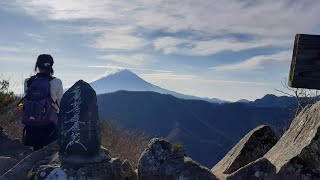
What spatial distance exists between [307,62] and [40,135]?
524 centimetres

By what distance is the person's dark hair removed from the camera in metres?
7.46

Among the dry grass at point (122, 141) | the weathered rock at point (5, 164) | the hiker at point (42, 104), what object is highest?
the hiker at point (42, 104)

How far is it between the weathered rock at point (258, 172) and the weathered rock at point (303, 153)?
10cm

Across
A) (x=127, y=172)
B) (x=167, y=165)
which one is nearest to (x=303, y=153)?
(x=167, y=165)

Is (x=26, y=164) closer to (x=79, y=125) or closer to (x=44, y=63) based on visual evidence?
(x=79, y=125)

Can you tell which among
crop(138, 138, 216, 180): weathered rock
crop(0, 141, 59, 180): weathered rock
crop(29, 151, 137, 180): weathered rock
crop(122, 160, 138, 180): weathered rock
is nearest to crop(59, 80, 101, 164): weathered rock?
crop(29, 151, 137, 180): weathered rock

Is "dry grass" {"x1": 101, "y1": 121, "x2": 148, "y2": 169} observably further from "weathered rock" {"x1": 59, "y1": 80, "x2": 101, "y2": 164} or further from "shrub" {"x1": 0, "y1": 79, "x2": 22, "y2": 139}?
"weathered rock" {"x1": 59, "y1": 80, "x2": 101, "y2": 164}

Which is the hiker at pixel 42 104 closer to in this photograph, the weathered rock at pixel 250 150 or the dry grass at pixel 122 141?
the weathered rock at pixel 250 150

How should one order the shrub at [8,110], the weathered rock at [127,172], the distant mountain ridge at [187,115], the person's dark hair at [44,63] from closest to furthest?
the weathered rock at [127,172], the person's dark hair at [44,63], the shrub at [8,110], the distant mountain ridge at [187,115]

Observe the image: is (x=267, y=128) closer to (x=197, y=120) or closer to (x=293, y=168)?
(x=293, y=168)

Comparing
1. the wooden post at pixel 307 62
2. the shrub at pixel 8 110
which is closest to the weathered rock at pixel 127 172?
the wooden post at pixel 307 62

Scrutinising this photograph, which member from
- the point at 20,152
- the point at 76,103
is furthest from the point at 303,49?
the point at 20,152

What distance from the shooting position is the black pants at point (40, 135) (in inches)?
295

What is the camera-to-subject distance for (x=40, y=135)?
24.6 feet
